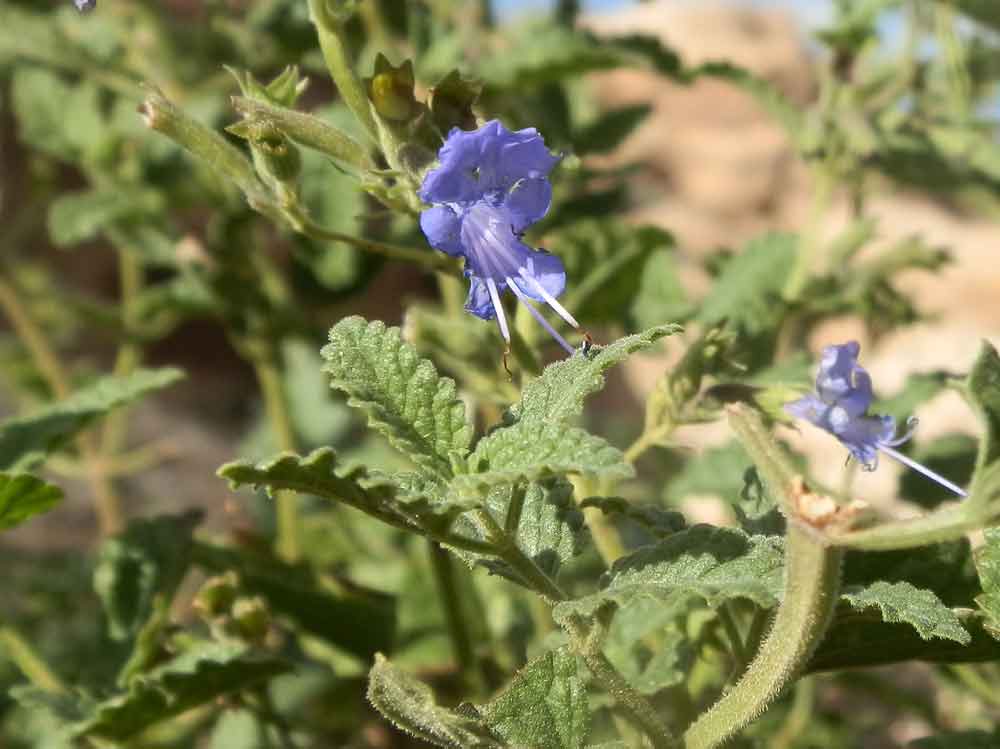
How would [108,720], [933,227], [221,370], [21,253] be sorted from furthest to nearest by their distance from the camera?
[933,227], [221,370], [21,253], [108,720]

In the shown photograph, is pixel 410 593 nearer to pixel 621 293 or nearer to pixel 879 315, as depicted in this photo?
pixel 621 293

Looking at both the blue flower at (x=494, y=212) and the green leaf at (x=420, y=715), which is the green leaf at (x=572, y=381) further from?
the green leaf at (x=420, y=715)

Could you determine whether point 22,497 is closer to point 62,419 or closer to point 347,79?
point 62,419

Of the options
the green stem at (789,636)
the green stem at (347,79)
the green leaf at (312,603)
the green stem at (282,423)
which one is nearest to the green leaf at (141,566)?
the green leaf at (312,603)

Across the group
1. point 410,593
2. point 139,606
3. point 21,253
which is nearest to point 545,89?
point 410,593

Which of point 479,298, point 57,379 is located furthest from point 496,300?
point 57,379

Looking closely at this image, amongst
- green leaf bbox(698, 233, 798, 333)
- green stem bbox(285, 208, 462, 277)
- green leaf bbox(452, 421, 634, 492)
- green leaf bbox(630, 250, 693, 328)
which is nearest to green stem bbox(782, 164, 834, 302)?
green leaf bbox(698, 233, 798, 333)
